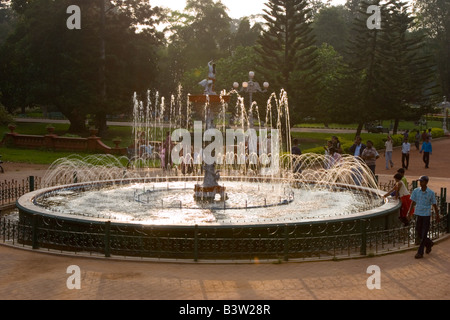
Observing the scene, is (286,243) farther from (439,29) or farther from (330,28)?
(439,29)

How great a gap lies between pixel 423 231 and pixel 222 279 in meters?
4.07

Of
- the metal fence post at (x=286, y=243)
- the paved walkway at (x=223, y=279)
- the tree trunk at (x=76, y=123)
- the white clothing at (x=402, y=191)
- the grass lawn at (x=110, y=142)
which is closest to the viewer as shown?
the paved walkway at (x=223, y=279)

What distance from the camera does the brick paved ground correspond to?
8.35m

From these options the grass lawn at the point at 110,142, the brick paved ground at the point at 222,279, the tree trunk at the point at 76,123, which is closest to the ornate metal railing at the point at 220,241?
the brick paved ground at the point at 222,279

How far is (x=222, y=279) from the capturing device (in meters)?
9.11

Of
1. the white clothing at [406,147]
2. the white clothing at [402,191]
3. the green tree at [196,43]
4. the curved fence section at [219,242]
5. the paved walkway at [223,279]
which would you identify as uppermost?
the green tree at [196,43]

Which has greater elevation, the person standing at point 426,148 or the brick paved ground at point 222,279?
the person standing at point 426,148

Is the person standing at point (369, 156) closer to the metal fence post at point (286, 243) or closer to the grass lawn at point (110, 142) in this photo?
the metal fence post at point (286, 243)

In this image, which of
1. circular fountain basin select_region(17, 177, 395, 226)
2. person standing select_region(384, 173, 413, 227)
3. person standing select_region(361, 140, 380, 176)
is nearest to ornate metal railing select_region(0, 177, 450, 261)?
circular fountain basin select_region(17, 177, 395, 226)

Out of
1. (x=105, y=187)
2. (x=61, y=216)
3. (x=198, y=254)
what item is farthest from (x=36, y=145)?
(x=198, y=254)

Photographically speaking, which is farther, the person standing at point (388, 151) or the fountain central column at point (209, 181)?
the person standing at point (388, 151)

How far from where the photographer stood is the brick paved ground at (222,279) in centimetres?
835

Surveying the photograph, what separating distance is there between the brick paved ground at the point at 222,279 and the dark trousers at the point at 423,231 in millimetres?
241

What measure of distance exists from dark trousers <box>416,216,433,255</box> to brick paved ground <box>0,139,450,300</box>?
0.24 meters
